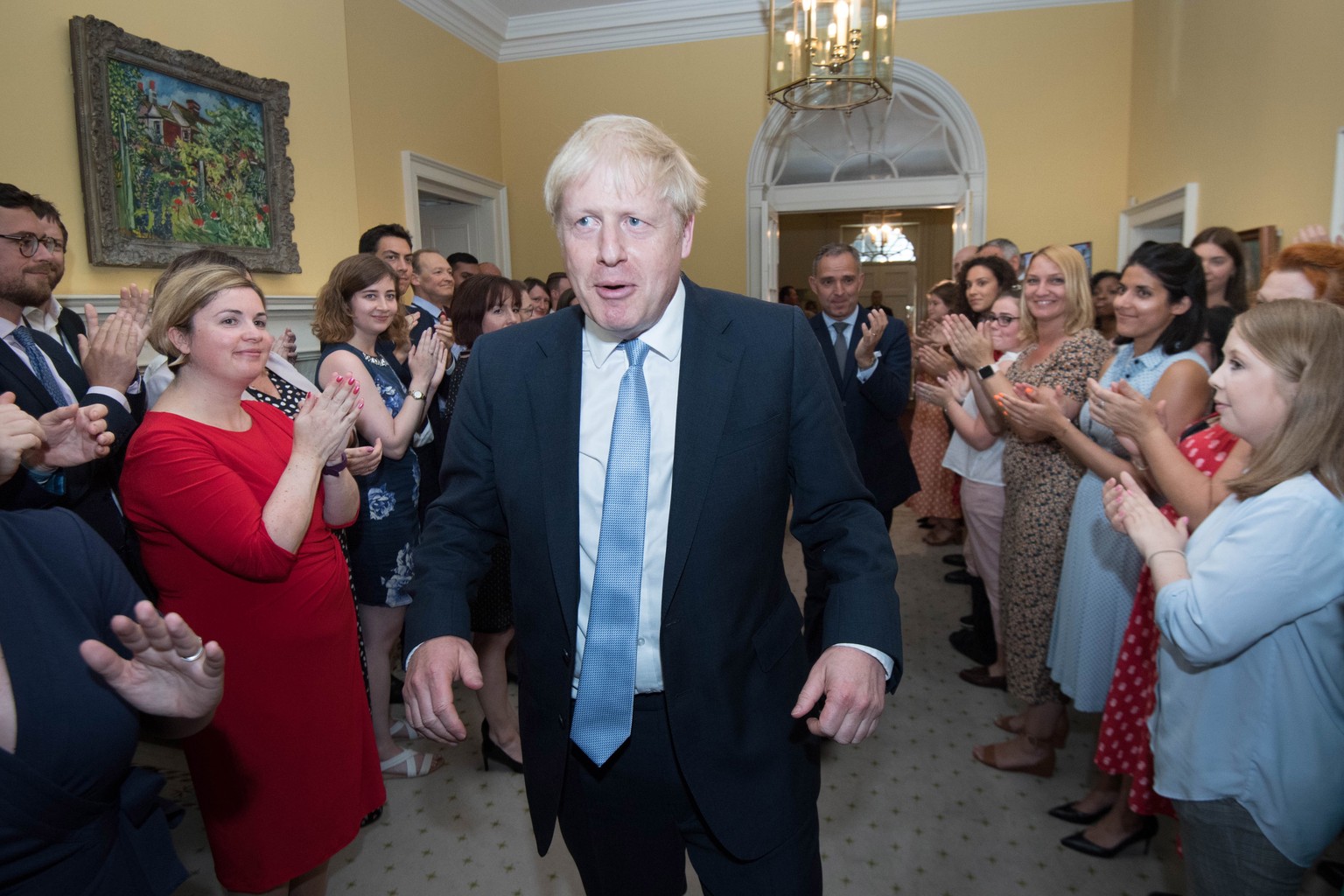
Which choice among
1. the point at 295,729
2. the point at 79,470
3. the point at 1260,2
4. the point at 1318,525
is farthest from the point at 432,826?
the point at 1260,2

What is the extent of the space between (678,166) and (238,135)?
12.8 ft

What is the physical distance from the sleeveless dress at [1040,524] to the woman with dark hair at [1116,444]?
12 centimetres

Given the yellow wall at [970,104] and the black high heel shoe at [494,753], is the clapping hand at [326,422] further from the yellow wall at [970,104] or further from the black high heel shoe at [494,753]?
the yellow wall at [970,104]

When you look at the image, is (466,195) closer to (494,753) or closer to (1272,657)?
(494,753)

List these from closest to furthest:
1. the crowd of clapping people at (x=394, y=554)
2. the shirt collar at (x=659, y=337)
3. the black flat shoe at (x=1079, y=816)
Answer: the crowd of clapping people at (x=394, y=554)
the shirt collar at (x=659, y=337)
the black flat shoe at (x=1079, y=816)

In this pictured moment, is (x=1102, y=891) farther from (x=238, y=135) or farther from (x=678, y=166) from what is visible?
(x=238, y=135)

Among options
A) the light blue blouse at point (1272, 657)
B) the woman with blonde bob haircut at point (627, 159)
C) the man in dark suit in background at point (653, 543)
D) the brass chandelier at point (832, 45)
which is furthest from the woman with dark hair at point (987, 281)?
the woman with blonde bob haircut at point (627, 159)

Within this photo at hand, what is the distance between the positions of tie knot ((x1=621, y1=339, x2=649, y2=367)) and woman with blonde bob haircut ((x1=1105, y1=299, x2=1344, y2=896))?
105cm

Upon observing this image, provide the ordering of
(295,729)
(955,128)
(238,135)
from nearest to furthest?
(295,729) → (238,135) → (955,128)

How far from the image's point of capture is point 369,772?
2047 millimetres

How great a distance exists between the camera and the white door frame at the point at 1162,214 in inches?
198

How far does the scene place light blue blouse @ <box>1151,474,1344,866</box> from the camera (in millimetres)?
1333

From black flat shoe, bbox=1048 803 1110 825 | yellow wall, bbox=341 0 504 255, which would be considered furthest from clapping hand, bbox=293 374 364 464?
yellow wall, bbox=341 0 504 255

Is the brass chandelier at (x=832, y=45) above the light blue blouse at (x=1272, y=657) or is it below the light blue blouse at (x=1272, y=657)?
above
